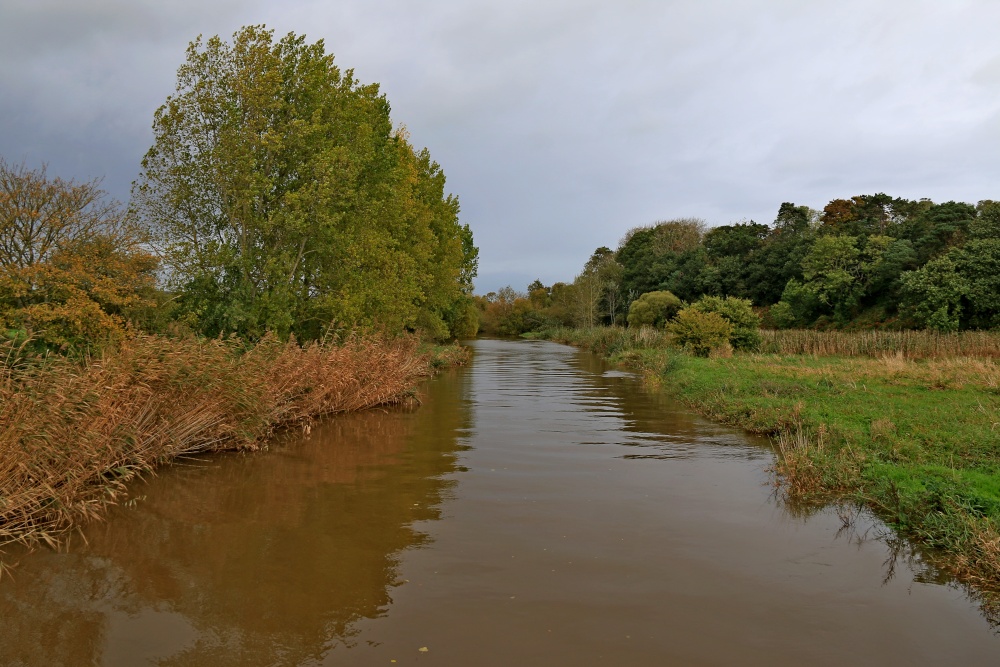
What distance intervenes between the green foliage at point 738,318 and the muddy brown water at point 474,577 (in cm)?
2356

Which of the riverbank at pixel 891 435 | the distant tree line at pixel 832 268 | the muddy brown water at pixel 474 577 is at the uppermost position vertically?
the distant tree line at pixel 832 268

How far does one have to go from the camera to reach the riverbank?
6.76 meters

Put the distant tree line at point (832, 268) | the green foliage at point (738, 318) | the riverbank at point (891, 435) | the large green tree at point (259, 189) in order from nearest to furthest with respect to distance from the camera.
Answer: the riverbank at point (891, 435), the large green tree at point (259, 189), the green foliage at point (738, 318), the distant tree line at point (832, 268)

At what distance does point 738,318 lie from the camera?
32750mm

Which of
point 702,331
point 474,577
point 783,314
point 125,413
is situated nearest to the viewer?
point 474,577

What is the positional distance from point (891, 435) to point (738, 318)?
23396 mm

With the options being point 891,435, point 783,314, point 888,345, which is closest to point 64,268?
point 891,435

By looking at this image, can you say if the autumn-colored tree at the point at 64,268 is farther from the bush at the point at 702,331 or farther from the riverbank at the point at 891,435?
the bush at the point at 702,331

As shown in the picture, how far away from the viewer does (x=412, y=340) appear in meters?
23.1

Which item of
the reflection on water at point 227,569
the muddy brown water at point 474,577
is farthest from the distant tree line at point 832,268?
the reflection on water at point 227,569

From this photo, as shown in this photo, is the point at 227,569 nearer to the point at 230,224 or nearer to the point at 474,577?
the point at 474,577

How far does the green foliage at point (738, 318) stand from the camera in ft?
106

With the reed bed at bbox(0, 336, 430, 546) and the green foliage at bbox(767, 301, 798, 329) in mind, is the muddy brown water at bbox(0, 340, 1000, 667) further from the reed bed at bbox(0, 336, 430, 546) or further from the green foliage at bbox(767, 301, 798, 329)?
the green foliage at bbox(767, 301, 798, 329)

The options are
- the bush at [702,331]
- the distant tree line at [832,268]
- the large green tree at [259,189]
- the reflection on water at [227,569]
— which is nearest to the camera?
the reflection on water at [227,569]
